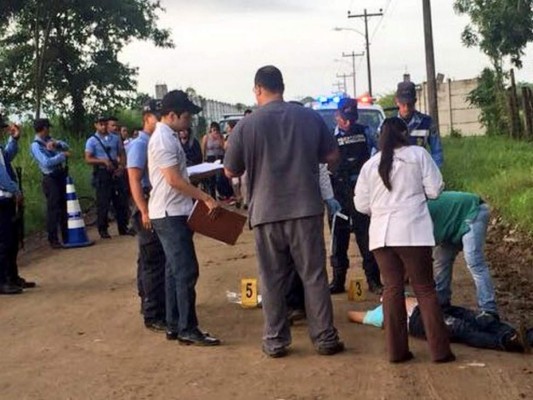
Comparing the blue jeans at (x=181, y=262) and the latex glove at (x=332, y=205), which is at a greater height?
the latex glove at (x=332, y=205)

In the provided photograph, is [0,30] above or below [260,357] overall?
above

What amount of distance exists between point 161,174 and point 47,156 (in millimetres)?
6622

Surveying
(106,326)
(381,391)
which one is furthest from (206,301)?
(381,391)

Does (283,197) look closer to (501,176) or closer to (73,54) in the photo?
(501,176)

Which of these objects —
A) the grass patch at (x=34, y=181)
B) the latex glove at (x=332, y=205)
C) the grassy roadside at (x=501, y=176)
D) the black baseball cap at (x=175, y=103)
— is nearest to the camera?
the black baseball cap at (x=175, y=103)

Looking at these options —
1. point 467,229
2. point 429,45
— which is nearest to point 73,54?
point 429,45

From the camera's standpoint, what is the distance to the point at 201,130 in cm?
3603

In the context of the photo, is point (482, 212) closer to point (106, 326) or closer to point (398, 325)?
point (398, 325)

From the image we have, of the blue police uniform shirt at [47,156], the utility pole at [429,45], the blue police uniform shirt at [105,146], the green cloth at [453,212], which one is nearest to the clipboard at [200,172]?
the green cloth at [453,212]

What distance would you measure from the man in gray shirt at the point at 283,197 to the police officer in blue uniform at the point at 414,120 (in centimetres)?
176

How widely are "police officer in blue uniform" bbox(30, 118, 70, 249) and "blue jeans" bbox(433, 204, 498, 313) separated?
297 inches

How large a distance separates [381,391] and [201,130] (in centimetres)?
3082

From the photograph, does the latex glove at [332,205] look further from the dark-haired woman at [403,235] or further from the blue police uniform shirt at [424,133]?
the dark-haired woman at [403,235]

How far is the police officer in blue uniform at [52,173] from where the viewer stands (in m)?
13.1
